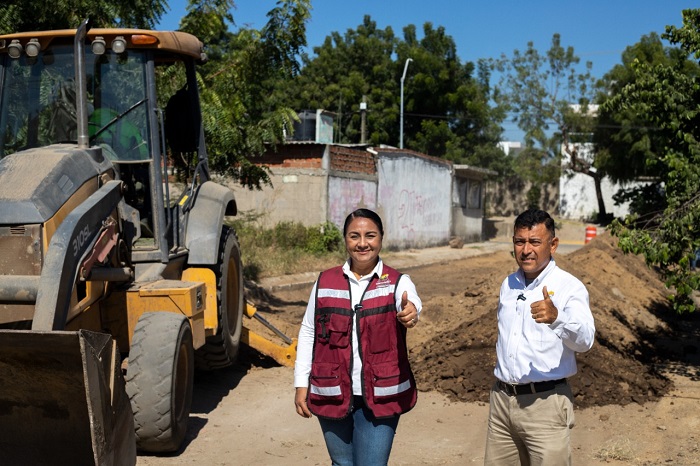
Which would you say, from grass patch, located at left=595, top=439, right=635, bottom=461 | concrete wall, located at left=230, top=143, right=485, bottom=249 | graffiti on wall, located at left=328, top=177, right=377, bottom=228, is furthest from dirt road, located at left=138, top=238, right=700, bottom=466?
graffiti on wall, located at left=328, top=177, right=377, bottom=228

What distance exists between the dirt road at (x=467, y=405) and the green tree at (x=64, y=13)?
4.29 m

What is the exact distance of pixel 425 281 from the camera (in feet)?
63.1

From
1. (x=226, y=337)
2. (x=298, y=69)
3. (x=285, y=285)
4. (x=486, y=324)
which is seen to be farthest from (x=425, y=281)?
(x=226, y=337)

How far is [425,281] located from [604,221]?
24.6m

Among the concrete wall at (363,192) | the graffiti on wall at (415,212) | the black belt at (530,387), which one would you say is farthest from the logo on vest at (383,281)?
the graffiti on wall at (415,212)

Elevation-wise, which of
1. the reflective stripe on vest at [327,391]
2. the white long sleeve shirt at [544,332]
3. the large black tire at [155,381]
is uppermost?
the white long sleeve shirt at [544,332]

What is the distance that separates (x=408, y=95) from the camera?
4094 cm

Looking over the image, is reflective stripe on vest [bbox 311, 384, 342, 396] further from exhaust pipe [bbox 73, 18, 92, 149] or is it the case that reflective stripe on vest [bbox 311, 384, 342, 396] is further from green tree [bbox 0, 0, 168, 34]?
green tree [bbox 0, 0, 168, 34]

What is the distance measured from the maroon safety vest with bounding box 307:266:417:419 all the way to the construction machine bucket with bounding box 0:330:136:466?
1069 millimetres

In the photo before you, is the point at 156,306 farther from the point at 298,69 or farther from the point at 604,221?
the point at 604,221

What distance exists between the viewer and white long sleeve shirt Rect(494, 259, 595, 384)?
378 centimetres

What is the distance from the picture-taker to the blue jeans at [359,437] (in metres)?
3.79

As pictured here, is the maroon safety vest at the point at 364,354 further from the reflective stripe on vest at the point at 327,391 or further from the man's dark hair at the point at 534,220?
the man's dark hair at the point at 534,220

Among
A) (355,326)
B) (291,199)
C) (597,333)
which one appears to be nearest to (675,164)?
(597,333)
